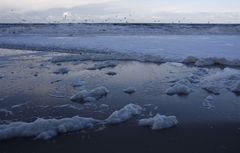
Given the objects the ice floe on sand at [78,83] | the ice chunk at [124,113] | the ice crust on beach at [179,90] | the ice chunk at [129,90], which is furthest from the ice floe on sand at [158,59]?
the ice chunk at [124,113]

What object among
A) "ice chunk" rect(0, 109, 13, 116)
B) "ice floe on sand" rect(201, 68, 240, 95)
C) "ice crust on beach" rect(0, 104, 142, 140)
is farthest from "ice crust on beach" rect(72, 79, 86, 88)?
"ice floe on sand" rect(201, 68, 240, 95)

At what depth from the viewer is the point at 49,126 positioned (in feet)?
19.2

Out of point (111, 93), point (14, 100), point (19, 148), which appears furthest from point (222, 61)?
point (19, 148)

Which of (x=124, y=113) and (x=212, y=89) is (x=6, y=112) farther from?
(x=212, y=89)

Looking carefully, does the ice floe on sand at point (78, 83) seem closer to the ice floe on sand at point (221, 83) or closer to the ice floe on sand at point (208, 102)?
the ice floe on sand at point (221, 83)

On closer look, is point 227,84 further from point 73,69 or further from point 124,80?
point 73,69

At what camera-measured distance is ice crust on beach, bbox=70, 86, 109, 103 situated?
783 centimetres

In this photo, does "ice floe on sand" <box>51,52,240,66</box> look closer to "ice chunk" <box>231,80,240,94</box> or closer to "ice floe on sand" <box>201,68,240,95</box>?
"ice floe on sand" <box>201,68,240,95</box>

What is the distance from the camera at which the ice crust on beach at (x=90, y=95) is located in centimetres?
783

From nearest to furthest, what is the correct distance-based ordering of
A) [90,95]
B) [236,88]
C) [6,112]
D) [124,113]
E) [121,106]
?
[124,113] < [6,112] < [121,106] < [90,95] < [236,88]

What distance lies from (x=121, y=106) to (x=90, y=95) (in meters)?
1.05

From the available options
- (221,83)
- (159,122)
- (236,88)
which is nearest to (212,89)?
(236,88)

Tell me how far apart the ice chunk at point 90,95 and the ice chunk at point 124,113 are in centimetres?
118

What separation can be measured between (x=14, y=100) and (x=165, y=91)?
356 cm
